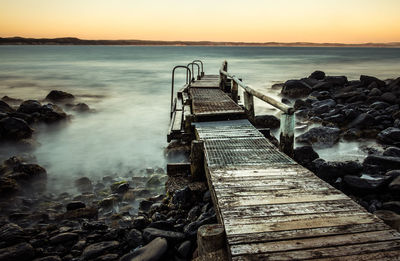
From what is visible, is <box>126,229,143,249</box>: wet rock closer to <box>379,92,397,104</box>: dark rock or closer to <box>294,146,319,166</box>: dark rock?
<box>294,146,319,166</box>: dark rock

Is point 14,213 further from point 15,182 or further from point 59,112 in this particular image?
point 59,112

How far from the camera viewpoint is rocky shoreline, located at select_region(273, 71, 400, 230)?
5617 millimetres

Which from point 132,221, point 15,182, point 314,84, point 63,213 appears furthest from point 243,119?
point 314,84

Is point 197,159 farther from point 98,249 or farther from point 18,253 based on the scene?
point 18,253

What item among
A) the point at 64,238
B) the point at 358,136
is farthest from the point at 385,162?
the point at 64,238

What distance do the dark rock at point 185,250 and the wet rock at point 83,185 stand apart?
3843 millimetres

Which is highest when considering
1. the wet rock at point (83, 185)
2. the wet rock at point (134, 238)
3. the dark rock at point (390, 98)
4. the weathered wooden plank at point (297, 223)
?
the dark rock at point (390, 98)

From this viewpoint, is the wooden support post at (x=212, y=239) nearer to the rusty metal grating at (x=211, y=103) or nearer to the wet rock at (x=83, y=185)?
the rusty metal grating at (x=211, y=103)

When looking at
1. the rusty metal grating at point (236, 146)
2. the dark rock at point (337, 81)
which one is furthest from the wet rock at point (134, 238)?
the dark rock at point (337, 81)

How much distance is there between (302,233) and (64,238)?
3.90m

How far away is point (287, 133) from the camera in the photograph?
520cm

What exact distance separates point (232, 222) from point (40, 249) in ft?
11.0

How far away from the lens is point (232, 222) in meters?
2.98

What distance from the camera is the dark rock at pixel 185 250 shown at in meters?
4.06
